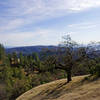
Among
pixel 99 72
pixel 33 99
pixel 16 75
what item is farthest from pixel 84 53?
pixel 16 75

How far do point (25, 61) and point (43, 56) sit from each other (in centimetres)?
6104

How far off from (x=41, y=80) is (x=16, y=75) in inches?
674

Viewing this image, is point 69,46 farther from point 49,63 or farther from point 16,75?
point 16,75

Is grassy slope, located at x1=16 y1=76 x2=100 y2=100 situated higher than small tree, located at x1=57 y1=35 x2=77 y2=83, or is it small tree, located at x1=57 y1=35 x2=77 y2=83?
small tree, located at x1=57 y1=35 x2=77 y2=83

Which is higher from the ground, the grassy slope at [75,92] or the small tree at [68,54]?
the small tree at [68,54]

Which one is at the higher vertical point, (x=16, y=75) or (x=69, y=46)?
(x=69, y=46)

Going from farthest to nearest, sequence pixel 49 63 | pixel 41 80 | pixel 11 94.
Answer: pixel 41 80 → pixel 11 94 → pixel 49 63

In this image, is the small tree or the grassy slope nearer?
the grassy slope

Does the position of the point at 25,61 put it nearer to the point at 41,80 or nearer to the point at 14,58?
the point at 14,58

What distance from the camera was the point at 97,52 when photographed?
59.5 ft

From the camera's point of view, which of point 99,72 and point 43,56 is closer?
point 99,72

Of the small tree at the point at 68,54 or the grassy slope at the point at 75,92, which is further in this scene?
the small tree at the point at 68,54

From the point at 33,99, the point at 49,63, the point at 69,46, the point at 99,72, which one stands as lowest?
the point at 33,99

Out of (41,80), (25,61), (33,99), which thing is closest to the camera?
(33,99)
